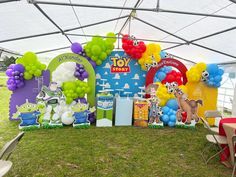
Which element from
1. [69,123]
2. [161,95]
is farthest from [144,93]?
[69,123]

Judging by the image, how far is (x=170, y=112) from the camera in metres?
5.64

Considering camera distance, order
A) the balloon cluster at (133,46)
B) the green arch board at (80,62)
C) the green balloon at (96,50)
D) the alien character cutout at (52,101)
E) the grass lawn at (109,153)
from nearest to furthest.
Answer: the grass lawn at (109,153) → the alien character cutout at (52,101) → the green arch board at (80,62) → the green balloon at (96,50) → the balloon cluster at (133,46)


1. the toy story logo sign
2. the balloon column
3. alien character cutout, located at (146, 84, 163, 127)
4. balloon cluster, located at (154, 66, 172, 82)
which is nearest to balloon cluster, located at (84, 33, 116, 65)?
the toy story logo sign

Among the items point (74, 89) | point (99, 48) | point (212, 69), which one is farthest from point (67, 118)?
point (212, 69)

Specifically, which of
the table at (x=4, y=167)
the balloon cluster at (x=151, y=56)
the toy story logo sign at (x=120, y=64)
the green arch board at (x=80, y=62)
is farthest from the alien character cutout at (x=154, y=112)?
the table at (x=4, y=167)

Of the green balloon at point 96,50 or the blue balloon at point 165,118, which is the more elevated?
the green balloon at point 96,50

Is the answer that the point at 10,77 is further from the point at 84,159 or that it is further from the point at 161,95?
the point at 161,95

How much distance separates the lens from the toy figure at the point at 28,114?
4906 mm

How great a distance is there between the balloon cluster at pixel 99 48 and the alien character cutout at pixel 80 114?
1338 mm

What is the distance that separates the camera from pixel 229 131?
10.5 feet

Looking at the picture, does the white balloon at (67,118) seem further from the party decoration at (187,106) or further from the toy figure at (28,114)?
the party decoration at (187,106)

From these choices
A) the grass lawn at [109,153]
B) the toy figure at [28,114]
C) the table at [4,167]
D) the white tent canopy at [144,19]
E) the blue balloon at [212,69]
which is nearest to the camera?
the table at [4,167]

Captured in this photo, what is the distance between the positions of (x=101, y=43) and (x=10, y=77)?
7.99 ft

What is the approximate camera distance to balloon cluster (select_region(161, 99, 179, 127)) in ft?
18.5
